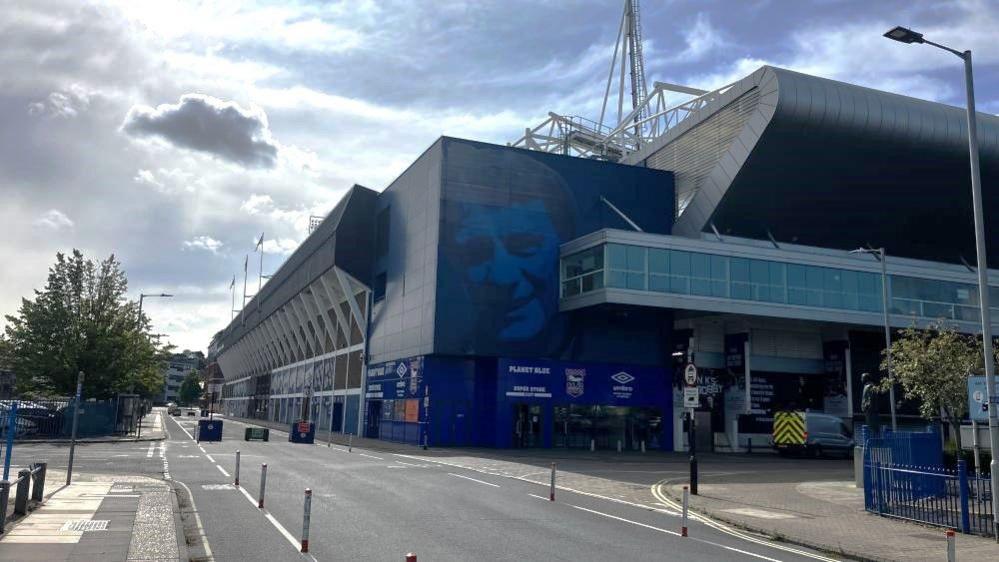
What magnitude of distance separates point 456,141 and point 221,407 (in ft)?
443

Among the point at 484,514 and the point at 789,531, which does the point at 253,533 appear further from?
the point at 789,531

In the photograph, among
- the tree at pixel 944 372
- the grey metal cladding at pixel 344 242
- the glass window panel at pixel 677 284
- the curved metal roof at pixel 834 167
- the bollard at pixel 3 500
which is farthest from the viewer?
the grey metal cladding at pixel 344 242

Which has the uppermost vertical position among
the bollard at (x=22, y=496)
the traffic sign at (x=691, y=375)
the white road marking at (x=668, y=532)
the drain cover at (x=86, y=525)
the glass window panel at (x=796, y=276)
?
the glass window panel at (x=796, y=276)

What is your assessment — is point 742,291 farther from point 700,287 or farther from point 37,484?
point 37,484

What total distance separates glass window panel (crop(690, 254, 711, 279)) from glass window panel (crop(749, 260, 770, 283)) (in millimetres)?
2871

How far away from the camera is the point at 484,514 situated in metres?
16.9

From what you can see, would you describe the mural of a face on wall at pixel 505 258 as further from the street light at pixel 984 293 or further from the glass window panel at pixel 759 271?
the street light at pixel 984 293

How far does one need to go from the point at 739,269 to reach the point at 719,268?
1.35 metres

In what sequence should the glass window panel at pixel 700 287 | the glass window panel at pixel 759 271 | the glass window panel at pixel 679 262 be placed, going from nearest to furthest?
the glass window panel at pixel 679 262 → the glass window panel at pixel 700 287 → the glass window panel at pixel 759 271

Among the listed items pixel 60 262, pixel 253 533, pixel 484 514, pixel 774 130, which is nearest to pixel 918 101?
pixel 774 130

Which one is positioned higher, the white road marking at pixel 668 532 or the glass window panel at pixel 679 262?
the glass window panel at pixel 679 262

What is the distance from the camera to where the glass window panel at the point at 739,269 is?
46.5 m

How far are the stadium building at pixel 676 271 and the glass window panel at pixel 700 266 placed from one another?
0.43 ft

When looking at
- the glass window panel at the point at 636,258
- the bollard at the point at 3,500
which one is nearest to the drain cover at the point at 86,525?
the bollard at the point at 3,500
